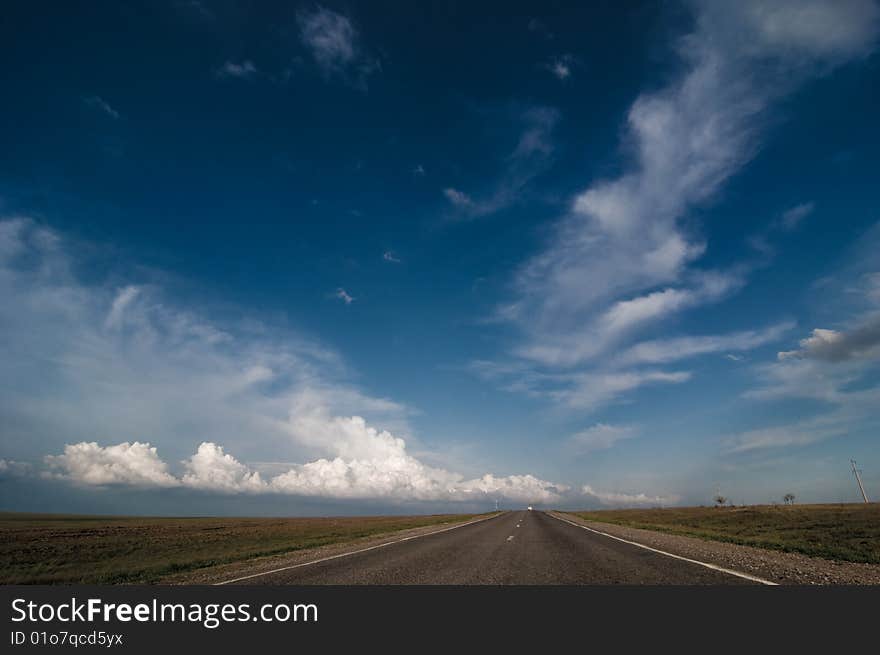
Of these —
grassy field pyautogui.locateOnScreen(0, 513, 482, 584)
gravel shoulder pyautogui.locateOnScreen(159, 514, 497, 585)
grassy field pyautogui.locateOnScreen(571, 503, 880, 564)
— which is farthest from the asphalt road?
grassy field pyautogui.locateOnScreen(571, 503, 880, 564)

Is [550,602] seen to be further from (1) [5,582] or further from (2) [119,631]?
(1) [5,582]

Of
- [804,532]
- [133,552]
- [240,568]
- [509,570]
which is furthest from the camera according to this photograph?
[133,552]

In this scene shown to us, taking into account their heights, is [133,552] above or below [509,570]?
below

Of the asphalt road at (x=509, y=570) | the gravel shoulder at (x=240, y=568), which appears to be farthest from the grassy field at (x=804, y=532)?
the gravel shoulder at (x=240, y=568)

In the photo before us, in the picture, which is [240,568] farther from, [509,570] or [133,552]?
[133,552]

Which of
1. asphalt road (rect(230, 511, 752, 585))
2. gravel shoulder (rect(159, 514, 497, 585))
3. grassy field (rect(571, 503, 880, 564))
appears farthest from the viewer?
grassy field (rect(571, 503, 880, 564))

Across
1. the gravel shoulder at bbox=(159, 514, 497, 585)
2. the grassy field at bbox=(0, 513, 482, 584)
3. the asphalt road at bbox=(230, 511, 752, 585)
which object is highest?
the asphalt road at bbox=(230, 511, 752, 585)

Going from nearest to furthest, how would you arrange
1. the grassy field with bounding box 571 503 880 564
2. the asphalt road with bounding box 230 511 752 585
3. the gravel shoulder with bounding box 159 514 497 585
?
the asphalt road with bounding box 230 511 752 585
the gravel shoulder with bounding box 159 514 497 585
the grassy field with bounding box 571 503 880 564

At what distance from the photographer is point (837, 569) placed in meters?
10.5

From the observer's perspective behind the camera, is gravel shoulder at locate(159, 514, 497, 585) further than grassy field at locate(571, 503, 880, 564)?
No

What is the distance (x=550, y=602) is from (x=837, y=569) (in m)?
8.96

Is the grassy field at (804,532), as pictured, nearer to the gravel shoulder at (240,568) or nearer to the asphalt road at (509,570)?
the asphalt road at (509,570)

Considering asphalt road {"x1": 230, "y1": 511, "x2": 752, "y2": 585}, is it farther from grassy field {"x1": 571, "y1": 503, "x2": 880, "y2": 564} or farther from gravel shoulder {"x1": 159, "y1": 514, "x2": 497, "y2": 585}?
grassy field {"x1": 571, "y1": 503, "x2": 880, "y2": 564}

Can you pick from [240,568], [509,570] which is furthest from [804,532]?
[240,568]
